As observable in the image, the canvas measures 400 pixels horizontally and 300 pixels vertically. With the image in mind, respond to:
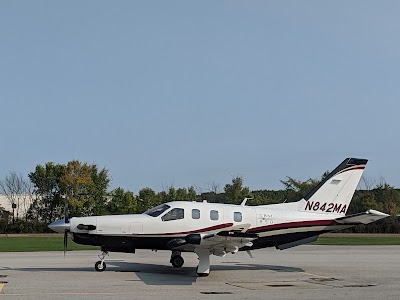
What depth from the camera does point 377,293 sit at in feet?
52.4

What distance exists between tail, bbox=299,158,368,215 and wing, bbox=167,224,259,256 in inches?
137

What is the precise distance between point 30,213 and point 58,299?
7244 cm

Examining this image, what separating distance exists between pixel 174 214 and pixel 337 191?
20.6 feet

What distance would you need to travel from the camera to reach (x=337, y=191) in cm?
2305

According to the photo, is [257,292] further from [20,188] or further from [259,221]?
[20,188]

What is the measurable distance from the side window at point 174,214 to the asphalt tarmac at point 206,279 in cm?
189

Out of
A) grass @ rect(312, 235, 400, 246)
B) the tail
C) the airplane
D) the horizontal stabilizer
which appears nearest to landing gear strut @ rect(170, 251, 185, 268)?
the airplane

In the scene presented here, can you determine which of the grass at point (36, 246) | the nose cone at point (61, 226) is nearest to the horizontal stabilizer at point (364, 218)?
the nose cone at point (61, 226)

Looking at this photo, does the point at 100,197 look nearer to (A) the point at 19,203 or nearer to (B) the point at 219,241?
(A) the point at 19,203

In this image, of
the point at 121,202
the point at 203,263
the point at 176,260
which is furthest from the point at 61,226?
the point at 121,202

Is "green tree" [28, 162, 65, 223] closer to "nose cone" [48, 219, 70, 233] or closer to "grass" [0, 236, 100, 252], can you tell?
"grass" [0, 236, 100, 252]

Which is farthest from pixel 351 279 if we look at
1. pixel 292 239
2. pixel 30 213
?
pixel 30 213

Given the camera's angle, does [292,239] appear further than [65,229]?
Yes

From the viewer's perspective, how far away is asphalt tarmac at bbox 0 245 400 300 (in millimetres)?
15594
